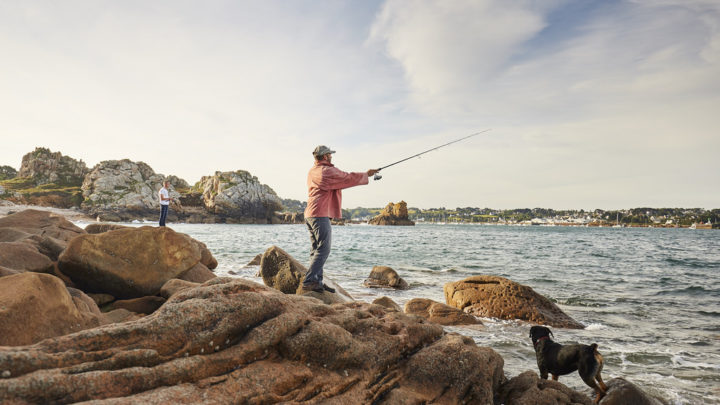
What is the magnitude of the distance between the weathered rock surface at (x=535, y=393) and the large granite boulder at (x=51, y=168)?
450ft

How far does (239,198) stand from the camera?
386 ft

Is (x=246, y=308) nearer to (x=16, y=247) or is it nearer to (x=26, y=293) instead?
(x=26, y=293)

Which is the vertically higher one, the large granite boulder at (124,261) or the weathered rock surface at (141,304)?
the large granite boulder at (124,261)

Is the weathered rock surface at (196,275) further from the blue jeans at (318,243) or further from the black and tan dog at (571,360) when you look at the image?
the black and tan dog at (571,360)

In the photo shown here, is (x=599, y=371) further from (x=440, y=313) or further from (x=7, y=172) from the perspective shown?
(x=7, y=172)

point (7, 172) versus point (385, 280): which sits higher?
point (7, 172)

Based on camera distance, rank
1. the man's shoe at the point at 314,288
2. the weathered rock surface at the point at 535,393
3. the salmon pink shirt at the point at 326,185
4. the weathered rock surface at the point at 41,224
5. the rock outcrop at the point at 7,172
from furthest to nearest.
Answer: the rock outcrop at the point at 7,172 < the weathered rock surface at the point at 41,224 < the man's shoe at the point at 314,288 < the salmon pink shirt at the point at 326,185 < the weathered rock surface at the point at 535,393

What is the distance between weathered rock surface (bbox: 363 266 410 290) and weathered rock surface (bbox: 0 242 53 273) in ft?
36.0

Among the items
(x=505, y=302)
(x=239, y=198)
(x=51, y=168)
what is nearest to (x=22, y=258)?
(x=505, y=302)

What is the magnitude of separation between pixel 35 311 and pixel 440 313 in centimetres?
892

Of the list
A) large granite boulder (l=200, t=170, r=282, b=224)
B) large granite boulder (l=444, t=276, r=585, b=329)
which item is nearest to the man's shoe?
large granite boulder (l=444, t=276, r=585, b=329)

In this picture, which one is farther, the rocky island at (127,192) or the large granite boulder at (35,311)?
the rocky island at (127,192)

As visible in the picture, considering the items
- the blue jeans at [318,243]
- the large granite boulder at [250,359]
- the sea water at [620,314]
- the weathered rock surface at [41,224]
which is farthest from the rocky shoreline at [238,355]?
the weathered rock surface at [41,224]

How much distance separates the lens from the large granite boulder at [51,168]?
4387 inches
